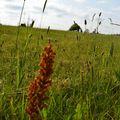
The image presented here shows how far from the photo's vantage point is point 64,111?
289cm

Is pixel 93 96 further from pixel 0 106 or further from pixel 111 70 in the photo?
pixel 111 70

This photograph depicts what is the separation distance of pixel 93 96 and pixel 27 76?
122 centimetres

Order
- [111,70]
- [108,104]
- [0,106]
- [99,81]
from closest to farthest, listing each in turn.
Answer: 1. [0,106]
2. [108,104]
3. [99,81]
4. [111,70]

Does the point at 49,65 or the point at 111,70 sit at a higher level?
the point at 49,65

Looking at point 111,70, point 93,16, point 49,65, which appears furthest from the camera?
point 111,70

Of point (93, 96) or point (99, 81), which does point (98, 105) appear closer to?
point (93, 96)

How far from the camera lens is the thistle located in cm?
188

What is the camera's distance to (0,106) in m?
2.70

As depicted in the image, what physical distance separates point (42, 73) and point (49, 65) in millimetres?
63

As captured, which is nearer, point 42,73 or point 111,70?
point 42,73

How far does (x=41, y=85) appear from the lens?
1.91m

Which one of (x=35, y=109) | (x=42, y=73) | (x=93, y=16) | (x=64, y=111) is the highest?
(x=93, y=16)

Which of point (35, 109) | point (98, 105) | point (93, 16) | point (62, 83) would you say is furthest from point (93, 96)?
point (93, 16)

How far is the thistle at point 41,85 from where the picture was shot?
188 cm
